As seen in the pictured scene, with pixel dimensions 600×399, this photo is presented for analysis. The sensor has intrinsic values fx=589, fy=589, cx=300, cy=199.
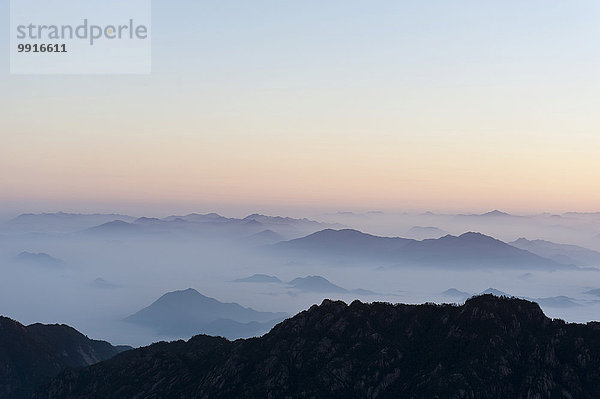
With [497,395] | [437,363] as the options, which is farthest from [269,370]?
[497,395]

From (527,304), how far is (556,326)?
10768 millimetres

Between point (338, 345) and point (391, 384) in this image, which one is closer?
point (391, 384)

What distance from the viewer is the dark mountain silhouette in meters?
160

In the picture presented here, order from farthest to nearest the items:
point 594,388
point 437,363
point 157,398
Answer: point 157,398
point 437,363
point 594,388

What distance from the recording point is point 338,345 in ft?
618

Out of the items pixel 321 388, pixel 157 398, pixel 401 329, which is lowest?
pixel 157 398

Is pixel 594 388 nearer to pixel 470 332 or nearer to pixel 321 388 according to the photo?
pixel 470 332

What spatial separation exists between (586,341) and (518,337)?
742 inches

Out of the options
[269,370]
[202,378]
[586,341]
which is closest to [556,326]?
[586,341]

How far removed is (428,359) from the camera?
172 m

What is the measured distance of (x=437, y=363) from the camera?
553 feet

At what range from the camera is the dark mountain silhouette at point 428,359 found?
16050cm

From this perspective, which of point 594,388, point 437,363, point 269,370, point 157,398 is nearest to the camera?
point 594,388

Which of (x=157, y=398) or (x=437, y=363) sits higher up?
(x=437, y=363)
